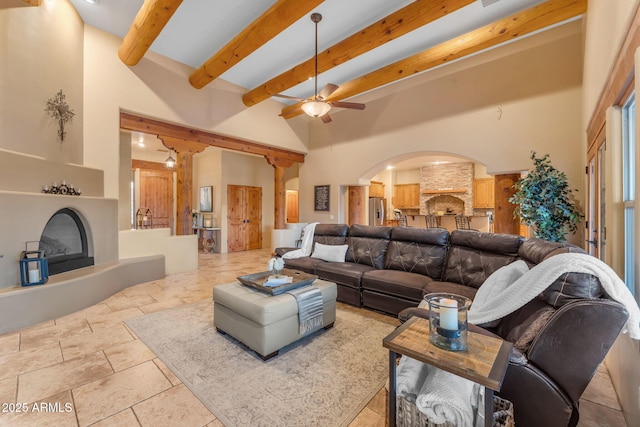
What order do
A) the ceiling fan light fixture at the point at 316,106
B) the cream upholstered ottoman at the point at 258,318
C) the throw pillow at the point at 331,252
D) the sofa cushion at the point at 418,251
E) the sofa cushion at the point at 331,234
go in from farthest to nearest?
1. the sofa cushion at the point at 331,234
2. the throw pillow at the point at 331,252
3. the ceiling fan light fixture at the point at 316,106
4. the sofa cushion at the point at 418,251
5. the cream upholstered ottoman at the point at 258,318

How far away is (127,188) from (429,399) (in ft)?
22.2

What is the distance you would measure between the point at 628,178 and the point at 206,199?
28.4 ft

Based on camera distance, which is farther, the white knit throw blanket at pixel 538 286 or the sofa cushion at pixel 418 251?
the sofa cushion at pixel 418 251

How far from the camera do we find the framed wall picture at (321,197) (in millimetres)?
7363

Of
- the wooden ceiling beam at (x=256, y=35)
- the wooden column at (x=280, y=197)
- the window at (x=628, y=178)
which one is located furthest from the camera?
the wooden column at (x=280, y=197)

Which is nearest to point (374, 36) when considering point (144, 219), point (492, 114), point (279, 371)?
point (492, 114)

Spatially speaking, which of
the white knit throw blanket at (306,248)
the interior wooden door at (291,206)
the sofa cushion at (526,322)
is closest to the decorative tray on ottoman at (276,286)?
the white knit throw blanket at (306,248)

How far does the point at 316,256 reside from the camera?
4.39 metres

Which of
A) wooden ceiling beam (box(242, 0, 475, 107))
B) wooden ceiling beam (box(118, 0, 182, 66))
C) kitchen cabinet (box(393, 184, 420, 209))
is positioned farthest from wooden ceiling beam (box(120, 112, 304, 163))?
kitchen cabinet (box(393, 184, 420, 209))

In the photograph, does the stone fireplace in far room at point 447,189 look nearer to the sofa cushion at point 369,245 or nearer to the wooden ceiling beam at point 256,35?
the sofa cushion at point 369,245

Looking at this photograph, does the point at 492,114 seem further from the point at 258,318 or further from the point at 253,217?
the point at 253,217

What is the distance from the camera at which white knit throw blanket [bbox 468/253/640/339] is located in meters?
1.20

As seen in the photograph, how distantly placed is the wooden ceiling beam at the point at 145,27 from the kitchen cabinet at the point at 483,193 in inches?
368

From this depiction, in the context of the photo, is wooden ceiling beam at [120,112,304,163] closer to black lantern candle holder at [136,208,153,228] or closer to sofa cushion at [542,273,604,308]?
black lantern candle holder at [136,208,153,228]
